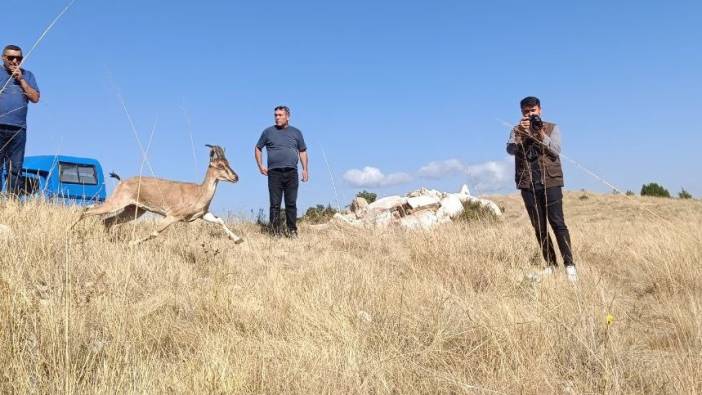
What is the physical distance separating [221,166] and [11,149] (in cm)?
278

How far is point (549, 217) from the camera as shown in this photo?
6.07 m

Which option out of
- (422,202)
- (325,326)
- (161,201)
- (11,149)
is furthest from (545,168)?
(422,202)

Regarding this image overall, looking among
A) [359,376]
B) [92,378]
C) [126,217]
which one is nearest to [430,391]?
[359,376]

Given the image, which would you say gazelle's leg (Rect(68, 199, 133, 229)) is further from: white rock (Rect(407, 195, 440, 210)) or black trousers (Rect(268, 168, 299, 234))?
white rock (Rect(407, 195, 440, 210))

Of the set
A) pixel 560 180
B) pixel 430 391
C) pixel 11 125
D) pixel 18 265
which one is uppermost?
pixel 11 125

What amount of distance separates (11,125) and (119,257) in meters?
3.19

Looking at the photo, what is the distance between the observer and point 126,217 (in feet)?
26.7

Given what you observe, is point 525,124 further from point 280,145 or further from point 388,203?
point 388,203

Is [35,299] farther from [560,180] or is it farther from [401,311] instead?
[560,180]

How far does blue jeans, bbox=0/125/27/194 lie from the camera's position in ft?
23.2

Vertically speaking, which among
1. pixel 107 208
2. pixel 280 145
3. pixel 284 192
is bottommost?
pixel 107 208

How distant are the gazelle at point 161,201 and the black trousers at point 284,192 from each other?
1.14 metres

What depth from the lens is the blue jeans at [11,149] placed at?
7.07 meters

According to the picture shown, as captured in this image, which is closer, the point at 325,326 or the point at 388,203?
the point at 325,326
